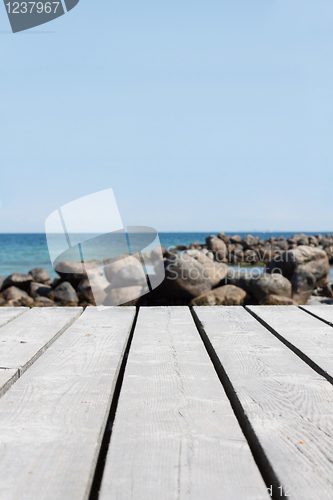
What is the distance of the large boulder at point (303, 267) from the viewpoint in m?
7.18

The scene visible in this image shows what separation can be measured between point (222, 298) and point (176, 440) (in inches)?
191

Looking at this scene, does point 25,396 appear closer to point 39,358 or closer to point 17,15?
point 39,358

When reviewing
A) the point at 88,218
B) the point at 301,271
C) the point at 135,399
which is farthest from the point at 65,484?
the point at 301,271

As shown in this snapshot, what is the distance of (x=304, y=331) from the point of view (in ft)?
5.87

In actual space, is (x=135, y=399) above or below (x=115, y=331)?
above

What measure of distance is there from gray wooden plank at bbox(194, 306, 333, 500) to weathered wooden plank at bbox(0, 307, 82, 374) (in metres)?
0.69

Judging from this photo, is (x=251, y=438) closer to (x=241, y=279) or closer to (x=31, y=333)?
(x=31, y=333)

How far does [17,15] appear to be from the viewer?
3.41 m

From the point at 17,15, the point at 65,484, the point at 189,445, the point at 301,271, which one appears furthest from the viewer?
the point at 301,271

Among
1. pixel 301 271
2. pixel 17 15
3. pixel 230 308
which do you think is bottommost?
pixel 301 271

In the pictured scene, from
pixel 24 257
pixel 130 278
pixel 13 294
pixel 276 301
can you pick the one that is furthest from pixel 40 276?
pixel 24 257

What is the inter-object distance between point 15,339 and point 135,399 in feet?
2.68

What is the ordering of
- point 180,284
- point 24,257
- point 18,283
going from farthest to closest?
1. point 24,257
2. point 18,283
3. point 180,284

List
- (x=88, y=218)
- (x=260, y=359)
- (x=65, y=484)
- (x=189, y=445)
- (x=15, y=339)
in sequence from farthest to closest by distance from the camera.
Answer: (x=88, y=218), (x=15, y=339), (x=260, y=359), (x=189, y=445), (x=65, y=484)
